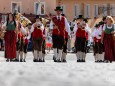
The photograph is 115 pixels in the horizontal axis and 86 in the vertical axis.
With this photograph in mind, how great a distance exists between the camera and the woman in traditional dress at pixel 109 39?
47.1 feet

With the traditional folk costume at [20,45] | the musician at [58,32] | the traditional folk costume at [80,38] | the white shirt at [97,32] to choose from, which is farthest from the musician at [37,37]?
the white shirt at [97,32]

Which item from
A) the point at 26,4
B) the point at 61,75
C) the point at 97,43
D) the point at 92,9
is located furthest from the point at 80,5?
the point at 61,75

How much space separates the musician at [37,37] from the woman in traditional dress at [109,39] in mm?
2162

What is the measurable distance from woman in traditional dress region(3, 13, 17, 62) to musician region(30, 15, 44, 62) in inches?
30.0

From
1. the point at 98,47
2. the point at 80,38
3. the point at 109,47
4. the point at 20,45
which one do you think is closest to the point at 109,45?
the point at 109,47

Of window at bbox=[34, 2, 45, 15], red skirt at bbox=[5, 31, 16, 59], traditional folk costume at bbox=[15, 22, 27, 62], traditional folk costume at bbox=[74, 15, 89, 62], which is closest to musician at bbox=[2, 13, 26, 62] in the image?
red skirt at bbox=[5, 31, 16, 59]

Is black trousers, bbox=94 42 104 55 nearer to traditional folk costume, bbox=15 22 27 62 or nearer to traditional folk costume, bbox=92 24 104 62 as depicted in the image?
traditional folk costume, bbox=92 24 104 62

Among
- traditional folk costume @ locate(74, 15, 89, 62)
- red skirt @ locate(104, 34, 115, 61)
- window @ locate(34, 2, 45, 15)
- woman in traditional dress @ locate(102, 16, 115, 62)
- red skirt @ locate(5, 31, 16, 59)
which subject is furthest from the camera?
window @ locate(34, 2, 45, 15)

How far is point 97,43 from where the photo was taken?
17.1 meters

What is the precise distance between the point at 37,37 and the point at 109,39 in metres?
2.45

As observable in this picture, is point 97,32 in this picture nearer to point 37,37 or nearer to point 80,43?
point 80,43

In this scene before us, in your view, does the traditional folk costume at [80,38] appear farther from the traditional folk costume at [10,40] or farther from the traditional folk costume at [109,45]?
the traditional folk costume at [10,40]

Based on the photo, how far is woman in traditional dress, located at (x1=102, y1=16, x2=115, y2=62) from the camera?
47.1 feet

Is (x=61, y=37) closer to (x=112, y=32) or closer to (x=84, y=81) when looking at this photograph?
(x=112, y=32)
